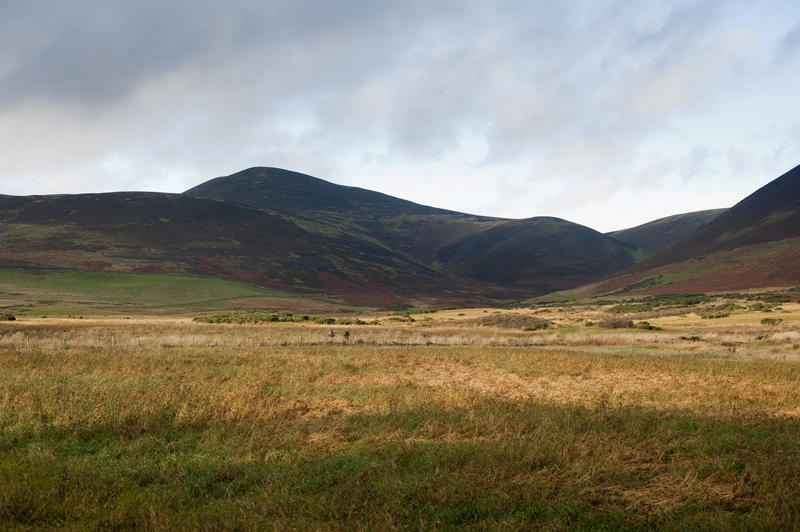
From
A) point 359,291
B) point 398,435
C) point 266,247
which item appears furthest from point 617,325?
point 266,247

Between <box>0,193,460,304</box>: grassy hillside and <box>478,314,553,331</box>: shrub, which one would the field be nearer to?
<box>478,314,553,331</box>: shrub

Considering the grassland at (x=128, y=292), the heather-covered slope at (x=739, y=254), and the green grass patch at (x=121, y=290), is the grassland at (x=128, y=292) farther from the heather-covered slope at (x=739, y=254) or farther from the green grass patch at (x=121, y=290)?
the heather-covered slope at (x=739, y=254)

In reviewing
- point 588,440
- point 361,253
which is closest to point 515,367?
point 588,440

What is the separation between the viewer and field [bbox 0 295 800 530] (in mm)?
7430

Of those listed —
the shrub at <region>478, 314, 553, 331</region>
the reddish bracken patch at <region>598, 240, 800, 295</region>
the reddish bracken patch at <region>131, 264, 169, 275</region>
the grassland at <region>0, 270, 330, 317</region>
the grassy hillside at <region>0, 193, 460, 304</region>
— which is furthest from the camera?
the grassy hillside at <region>0, 193, 460, 304</region>

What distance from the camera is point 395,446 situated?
1047cm

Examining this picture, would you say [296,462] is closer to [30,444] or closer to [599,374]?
[30,444]

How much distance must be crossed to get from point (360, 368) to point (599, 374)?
10.6m

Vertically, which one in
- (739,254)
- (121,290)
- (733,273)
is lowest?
(121,290)

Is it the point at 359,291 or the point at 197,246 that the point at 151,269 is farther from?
the point at 359,291

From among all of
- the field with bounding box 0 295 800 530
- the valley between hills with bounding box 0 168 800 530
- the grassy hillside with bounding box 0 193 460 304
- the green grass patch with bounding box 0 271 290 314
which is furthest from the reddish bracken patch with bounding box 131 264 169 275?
the field with bounding box 0 295 800 530

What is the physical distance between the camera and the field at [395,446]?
743cm

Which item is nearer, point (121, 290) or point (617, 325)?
point (617, 325)

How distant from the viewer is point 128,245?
138250mm
